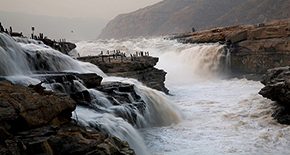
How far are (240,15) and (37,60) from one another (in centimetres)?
8234

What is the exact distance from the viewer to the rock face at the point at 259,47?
2011 cm

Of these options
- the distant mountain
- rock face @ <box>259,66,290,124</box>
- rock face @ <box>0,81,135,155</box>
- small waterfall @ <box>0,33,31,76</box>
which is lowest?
rock face @ <box>259,66,290,124</box>

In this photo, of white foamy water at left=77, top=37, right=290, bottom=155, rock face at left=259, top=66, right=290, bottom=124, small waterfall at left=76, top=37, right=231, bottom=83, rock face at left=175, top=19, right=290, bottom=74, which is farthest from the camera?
small waterfall at left=76, top=37, right=231, bottom=83

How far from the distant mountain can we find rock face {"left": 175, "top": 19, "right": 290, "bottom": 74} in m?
46.8

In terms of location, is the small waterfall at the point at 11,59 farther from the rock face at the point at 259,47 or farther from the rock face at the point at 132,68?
the rock face at the point at 259,47

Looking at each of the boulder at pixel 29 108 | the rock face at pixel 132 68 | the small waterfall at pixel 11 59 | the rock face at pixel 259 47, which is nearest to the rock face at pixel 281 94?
the rock face at pixel 132 68

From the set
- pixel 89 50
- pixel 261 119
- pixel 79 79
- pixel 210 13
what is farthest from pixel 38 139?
pixel 210 13

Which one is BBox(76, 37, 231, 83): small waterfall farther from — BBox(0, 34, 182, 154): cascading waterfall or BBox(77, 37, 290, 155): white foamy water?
BBox(0, 34, 182, 154): cascading waterfall

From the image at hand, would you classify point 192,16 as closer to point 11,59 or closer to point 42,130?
point 11,59

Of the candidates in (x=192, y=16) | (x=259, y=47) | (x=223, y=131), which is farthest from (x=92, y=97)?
(x=192, y=16)

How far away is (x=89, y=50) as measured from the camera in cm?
3105

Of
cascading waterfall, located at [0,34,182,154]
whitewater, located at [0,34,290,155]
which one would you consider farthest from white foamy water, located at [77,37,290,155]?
cascading waterfall, located at [0,34,182,154]

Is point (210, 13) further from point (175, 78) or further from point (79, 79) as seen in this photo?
point (79, 79)

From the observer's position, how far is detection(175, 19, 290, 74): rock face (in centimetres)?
2011
